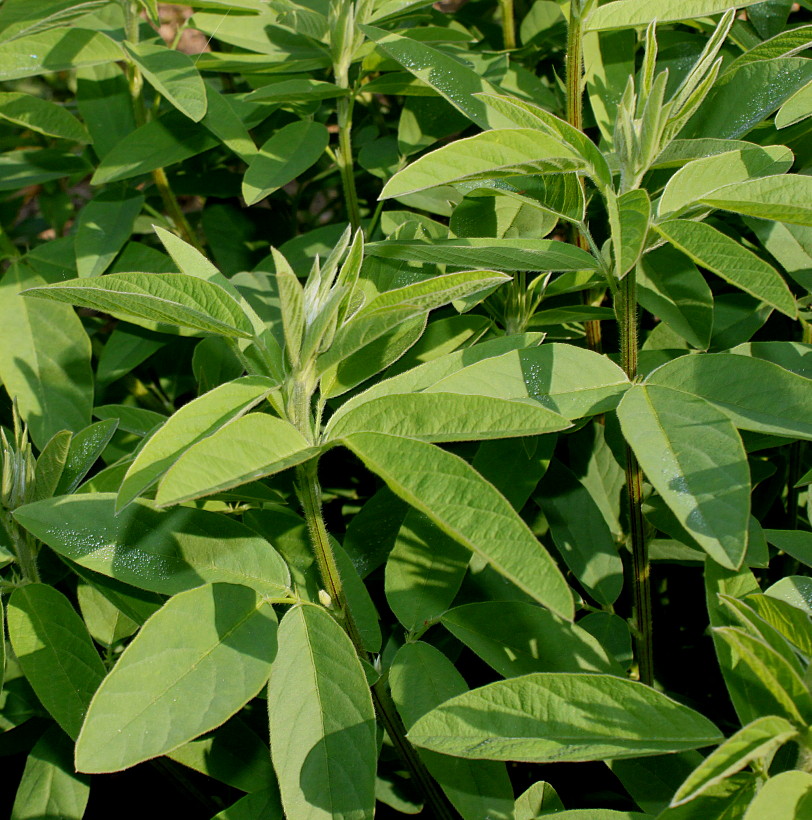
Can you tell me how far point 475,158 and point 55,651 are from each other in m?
0.72

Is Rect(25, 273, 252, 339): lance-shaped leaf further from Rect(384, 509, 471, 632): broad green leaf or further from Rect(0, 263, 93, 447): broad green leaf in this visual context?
Rect(0, 263, 93, 447): broad green leaf

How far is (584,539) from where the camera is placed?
1117 millimetres

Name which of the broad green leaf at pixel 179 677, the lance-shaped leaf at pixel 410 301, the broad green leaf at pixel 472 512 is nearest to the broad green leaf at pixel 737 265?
the lance-shaped leaf at pixel 410 301

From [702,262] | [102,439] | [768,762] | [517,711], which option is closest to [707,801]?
[768,762]

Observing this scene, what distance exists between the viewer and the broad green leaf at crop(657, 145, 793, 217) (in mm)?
873

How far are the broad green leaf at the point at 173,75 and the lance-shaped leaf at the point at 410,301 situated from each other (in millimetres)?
576

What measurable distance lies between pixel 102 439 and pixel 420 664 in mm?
496

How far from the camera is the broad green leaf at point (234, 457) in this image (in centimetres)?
64

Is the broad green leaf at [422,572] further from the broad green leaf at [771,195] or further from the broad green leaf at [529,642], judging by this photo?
the broad green leaf at [771,195]

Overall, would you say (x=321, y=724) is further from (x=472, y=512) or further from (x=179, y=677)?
(x=472, y=512)

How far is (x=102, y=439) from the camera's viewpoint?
42.7 inches

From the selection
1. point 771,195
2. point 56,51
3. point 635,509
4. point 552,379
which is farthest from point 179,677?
point 56,51

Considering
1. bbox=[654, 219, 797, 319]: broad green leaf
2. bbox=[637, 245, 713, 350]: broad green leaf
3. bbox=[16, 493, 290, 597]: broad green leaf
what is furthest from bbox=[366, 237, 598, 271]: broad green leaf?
bbox=[16, 493, 290, 597]: broad green leaf

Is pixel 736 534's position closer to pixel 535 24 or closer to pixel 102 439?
pixel 102 439
